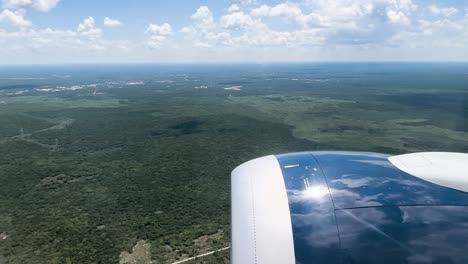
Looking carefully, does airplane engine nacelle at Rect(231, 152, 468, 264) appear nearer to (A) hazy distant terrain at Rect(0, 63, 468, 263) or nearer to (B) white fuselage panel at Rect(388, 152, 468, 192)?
(B) white fuselage panel at Rect(388, 152, 468, 192)

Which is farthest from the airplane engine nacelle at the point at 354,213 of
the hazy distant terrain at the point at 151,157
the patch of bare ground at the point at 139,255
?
the patch of bare ground at the point at 139,255

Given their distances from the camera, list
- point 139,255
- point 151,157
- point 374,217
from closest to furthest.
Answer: point 374,217 → point 139,255 → point 151,157

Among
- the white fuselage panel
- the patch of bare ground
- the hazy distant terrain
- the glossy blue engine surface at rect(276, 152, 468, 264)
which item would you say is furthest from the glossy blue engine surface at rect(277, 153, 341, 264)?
the patch of bare ground

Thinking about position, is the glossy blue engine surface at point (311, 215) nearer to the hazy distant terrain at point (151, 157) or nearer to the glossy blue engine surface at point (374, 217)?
the glossy blue engine surface at point (374, 217)

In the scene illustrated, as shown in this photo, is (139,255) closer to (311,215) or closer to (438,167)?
(311,215)

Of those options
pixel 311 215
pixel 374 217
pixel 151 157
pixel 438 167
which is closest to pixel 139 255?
pixel 311 215

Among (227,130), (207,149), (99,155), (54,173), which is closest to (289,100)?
(227,130)
